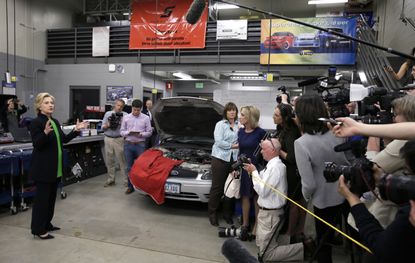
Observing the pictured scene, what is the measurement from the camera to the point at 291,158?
10.4ft

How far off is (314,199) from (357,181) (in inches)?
43.5

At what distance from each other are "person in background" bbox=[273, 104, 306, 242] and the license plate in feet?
5.22

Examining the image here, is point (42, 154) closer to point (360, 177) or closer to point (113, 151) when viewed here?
point (113, 151)

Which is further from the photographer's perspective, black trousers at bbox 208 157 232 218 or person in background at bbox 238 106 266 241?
black trousers at bbox 208 157 232 218

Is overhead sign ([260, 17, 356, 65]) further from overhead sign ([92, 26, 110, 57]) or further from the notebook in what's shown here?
the notebook

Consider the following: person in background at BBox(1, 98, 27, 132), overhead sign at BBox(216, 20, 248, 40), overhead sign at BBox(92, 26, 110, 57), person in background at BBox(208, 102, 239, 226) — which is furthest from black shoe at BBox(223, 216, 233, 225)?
overhead sign at BBox(92, 26, 110, 57)

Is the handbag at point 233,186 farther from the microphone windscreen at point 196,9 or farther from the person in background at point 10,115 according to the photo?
the person in background at point 10,115

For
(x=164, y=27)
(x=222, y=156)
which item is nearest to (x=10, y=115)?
(x=164, y=27)

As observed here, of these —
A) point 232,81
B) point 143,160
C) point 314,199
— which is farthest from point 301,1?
point 314,199

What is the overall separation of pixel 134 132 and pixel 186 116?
1.04 metres

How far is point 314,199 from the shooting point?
2.43m

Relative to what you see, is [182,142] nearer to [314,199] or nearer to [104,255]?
[104,255]

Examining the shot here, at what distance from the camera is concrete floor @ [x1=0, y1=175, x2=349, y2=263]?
311 centimetres

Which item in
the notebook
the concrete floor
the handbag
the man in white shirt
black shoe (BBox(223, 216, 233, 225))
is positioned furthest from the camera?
the notebook
